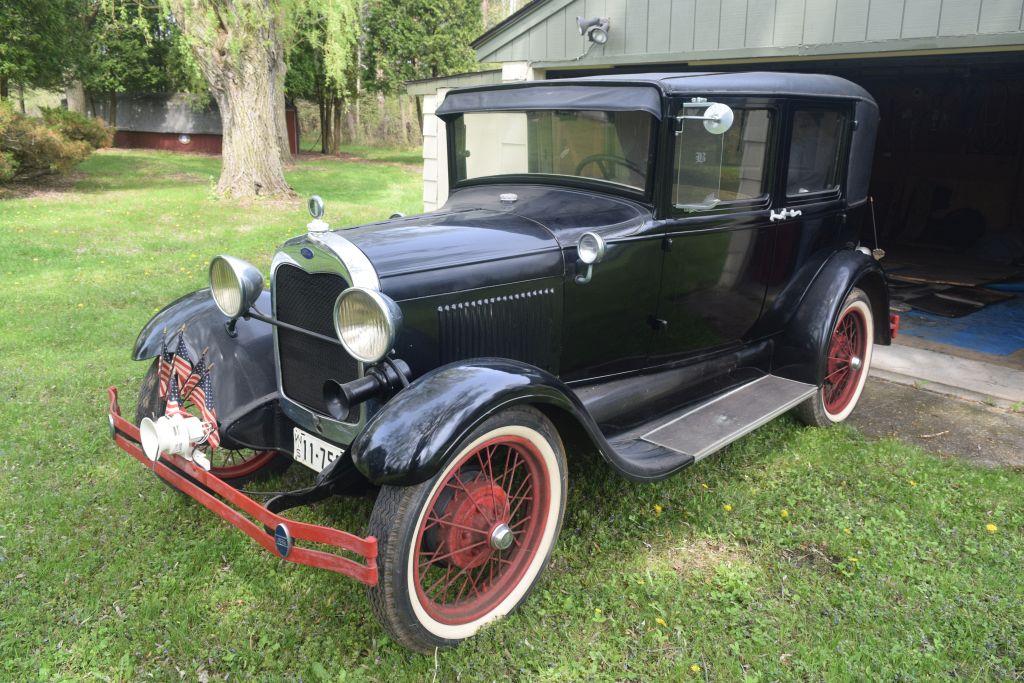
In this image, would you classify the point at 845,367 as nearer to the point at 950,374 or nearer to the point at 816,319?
the point at 816,319

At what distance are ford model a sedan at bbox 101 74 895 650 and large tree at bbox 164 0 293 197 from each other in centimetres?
963

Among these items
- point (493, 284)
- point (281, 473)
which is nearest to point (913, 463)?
point (493, 284)

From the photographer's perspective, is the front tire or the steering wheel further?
the steering wheel

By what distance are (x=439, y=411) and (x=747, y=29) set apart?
5148 mm

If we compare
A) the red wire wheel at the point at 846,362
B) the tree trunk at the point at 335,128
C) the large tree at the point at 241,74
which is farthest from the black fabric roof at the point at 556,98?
the tree trunk at the point at 335,128

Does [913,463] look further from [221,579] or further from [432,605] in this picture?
[221,579]

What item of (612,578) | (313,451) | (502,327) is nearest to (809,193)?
(502,327)

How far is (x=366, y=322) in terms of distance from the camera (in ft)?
8.39

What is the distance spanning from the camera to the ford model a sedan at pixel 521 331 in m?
2.52

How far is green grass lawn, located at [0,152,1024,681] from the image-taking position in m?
2.57

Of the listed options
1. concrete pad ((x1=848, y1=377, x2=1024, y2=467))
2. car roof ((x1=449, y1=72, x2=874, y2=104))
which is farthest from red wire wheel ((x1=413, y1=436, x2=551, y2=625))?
concrete pad ((x1=848, y1=377, x2=1024, y2=467))

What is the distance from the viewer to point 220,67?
12195mm

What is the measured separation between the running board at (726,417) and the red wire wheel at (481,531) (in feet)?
2.48

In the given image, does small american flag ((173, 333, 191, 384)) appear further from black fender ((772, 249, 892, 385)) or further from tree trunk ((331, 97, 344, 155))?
tree trunk ((331, 97, 344, 155))
